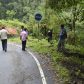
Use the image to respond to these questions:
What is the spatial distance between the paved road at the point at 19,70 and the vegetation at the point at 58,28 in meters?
1.18

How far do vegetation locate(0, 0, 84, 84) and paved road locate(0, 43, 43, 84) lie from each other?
1180 mm

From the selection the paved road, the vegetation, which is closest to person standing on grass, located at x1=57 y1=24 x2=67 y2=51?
the vegetation

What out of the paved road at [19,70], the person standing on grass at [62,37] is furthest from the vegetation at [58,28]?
the paved road at [19,70]

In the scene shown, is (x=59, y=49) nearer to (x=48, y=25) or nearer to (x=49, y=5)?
(x=49, y=5)

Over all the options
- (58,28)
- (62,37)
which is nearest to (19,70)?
(62,37)

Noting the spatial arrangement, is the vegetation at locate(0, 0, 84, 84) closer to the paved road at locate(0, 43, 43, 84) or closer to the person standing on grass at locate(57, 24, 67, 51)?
the person standing on grass at locate(57, 24, 67, 51)

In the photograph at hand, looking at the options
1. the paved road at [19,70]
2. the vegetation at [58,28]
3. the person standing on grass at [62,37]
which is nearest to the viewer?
the paved road at [19,70]

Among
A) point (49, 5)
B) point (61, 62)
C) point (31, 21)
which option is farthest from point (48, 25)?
point (61, 62)

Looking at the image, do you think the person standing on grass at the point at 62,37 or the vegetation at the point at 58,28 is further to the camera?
the person standing on grass at the point at 62,37

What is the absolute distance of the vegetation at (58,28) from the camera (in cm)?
1619

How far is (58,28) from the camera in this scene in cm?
3875

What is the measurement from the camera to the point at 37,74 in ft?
45.7

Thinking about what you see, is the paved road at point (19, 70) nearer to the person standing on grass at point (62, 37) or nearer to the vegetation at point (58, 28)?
the vegetation at point (58, 28)

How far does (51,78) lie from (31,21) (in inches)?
1311
